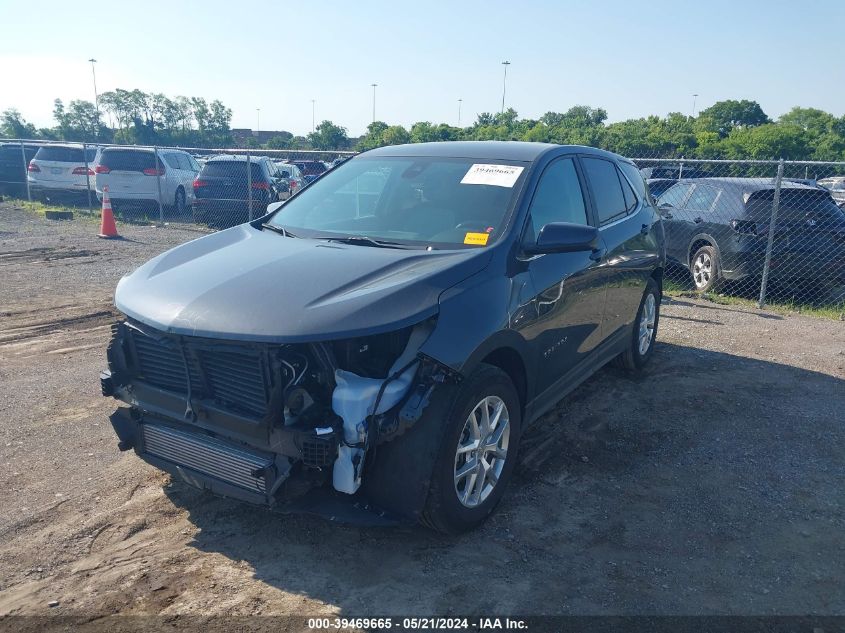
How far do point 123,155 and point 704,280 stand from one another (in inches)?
541

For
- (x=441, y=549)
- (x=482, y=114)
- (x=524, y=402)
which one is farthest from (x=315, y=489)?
(x=482, y=114)

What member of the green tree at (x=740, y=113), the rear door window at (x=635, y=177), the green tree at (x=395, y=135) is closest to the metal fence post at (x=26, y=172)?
the rear door window at (x=635, y=177)

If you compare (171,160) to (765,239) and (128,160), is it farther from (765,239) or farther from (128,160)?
(765,239)

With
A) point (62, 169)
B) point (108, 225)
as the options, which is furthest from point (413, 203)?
point (62, 169)

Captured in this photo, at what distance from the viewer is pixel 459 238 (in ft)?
12.8

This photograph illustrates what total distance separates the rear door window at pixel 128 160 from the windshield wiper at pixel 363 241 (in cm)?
1453

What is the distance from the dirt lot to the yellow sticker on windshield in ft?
4.85

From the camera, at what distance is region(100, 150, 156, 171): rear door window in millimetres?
16781

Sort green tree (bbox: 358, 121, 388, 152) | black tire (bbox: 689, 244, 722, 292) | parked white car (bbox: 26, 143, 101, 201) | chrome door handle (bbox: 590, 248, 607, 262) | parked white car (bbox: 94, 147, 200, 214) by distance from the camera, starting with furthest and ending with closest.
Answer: green tree (bbox: 358, 121, 388, 152)
parked white car (bbox: 26, 143, 101, 201)
parked white car (bbox: 94, 147, 200, 214)
black tire (bbox: 689, 244, 722, 292)
chrome door handle (bbox: 590, 248, 607, 262)

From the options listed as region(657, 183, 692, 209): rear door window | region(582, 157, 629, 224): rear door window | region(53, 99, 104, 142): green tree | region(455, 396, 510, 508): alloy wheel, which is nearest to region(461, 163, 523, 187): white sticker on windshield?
region(582, 157, 629, 224): rear door window

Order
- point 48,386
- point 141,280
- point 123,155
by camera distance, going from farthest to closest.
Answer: point 123,155 < point 48,386 < point 141,280

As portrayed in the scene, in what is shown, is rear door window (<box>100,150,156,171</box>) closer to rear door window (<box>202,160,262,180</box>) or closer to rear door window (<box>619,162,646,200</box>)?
rear door window (<box>202,160,262,180</box>)

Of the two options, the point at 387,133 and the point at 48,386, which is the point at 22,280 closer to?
the point at 48,386

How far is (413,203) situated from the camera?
169 inches
